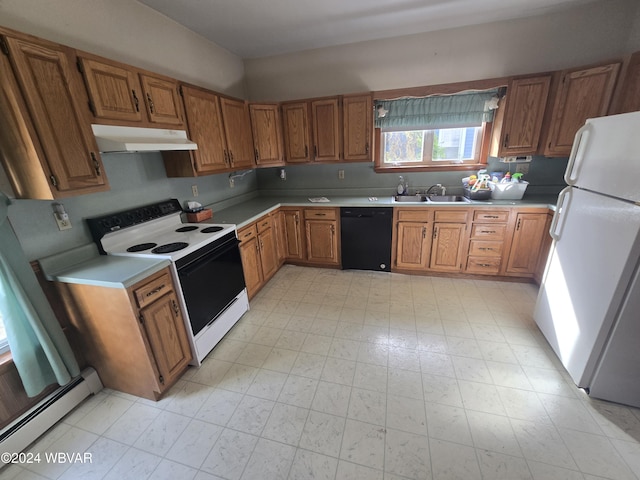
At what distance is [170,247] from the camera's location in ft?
6.24

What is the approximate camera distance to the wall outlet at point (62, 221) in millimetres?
1644

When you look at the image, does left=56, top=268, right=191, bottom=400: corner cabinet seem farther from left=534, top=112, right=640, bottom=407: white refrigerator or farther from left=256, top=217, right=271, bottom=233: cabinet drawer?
left=534, top=112, right=640, bottom=407: white refrigerator

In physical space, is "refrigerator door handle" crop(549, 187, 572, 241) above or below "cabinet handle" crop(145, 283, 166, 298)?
above

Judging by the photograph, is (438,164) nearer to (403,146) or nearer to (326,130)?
(403,146)

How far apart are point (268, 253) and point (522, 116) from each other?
3087mm

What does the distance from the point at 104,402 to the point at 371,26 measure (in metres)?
4.05

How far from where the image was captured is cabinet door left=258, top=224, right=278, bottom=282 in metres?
2.99

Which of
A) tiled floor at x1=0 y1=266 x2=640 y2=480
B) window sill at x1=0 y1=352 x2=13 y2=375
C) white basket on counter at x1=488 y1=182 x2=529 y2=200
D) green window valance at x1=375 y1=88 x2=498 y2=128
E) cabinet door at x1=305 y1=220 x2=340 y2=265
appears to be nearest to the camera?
tiled floor at x1=0 y1=266 x2=640 y2=480

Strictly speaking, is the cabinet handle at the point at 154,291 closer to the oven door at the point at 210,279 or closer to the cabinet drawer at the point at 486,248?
the oven door at the point at 210,279

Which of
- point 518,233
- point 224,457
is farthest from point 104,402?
point 518,233

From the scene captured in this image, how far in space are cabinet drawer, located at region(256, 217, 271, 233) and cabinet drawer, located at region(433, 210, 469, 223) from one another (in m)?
1.92

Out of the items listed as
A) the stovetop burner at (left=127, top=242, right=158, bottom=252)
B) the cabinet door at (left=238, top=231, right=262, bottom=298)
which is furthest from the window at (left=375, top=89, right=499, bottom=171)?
the stovetop burner at (left=127, top=242, right=158, bottom=252)

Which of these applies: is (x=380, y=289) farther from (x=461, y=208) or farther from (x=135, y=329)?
(x=135, y=329)

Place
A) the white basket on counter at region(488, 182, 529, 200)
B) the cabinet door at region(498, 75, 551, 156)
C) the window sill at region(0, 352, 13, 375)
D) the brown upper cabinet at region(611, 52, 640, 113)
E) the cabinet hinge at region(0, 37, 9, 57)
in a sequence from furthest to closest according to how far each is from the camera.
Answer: the white basket on counter at region(488, 182, 529, 200)
the cabinet door at region(498, 75, 551, 156)
the brown upper cabinet at region(611, 52, 640, 113)
the window sill at region(0, 352, 13, 375)
the cabinet hinge at region(0, 37, 9, 57)
